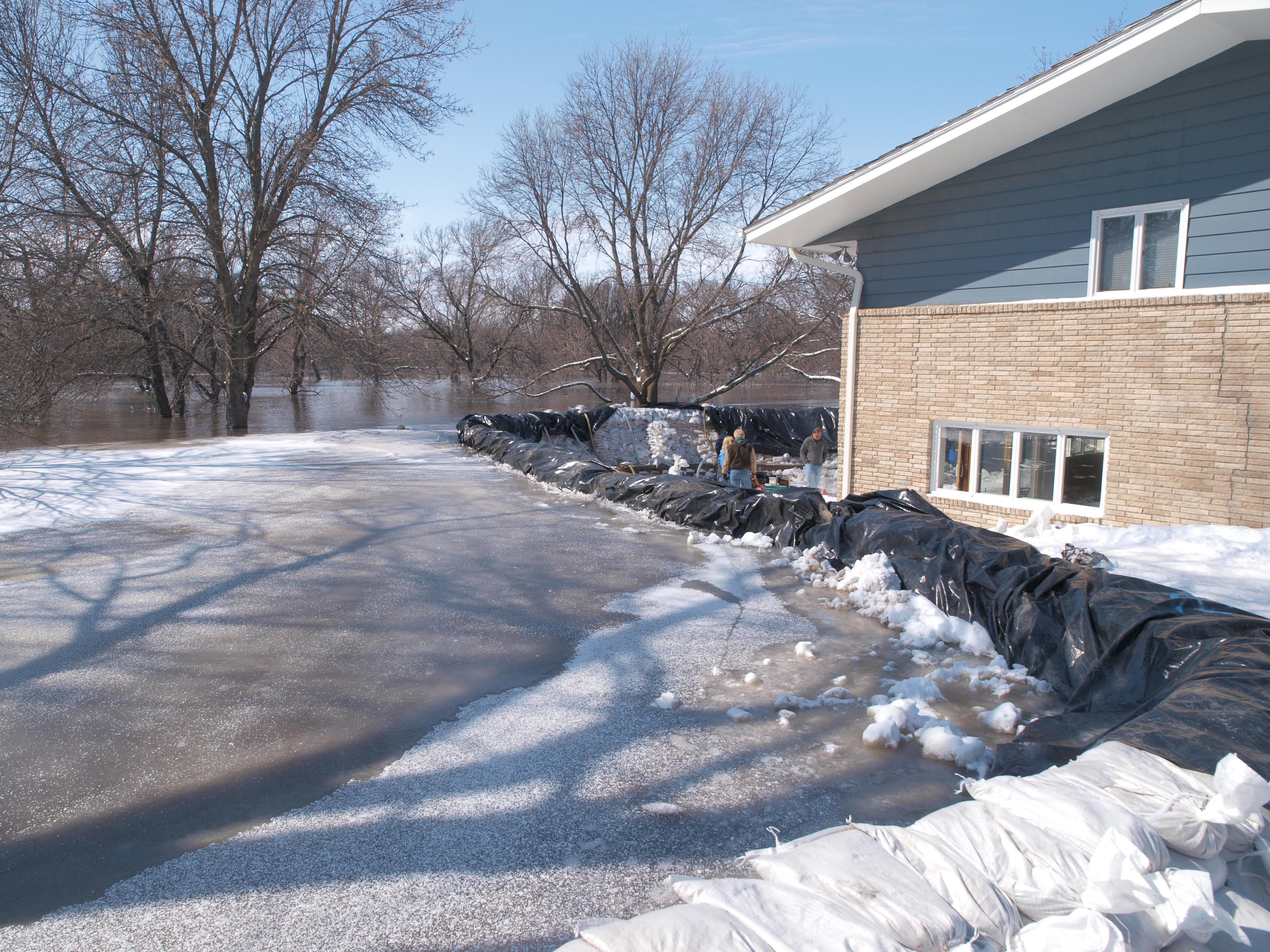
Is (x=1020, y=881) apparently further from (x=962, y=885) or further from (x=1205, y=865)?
(x=1205, y=865)

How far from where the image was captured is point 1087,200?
9.84 metres

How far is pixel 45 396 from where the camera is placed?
13117mm

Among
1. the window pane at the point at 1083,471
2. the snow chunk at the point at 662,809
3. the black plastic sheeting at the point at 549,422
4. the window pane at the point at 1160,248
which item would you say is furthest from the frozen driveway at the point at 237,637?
the black plastic sheeting at the point at 549,422

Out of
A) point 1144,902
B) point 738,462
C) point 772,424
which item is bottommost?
point 1144,902

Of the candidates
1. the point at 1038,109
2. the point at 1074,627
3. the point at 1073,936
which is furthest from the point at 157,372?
the point at 1073,936

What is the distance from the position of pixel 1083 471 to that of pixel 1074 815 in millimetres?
8572

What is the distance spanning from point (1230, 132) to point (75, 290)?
1873 centimetres

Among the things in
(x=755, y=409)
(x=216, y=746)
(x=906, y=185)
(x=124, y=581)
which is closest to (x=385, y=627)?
(x=216, y=746)

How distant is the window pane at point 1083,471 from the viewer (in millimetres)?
9930

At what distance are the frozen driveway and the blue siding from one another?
5904 mm

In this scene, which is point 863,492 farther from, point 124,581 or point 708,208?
point 708,208

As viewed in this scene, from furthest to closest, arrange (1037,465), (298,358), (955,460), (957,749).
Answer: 1. (298,358)
2. (955,460)
3. (1037,465)
4. (957,749)

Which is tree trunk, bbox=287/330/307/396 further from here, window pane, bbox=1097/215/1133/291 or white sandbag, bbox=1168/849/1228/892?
white sandbag, bbox=1168/849/1228/892

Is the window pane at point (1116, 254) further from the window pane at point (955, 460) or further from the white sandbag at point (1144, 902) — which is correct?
the white sandbag at point (1144, 902)
